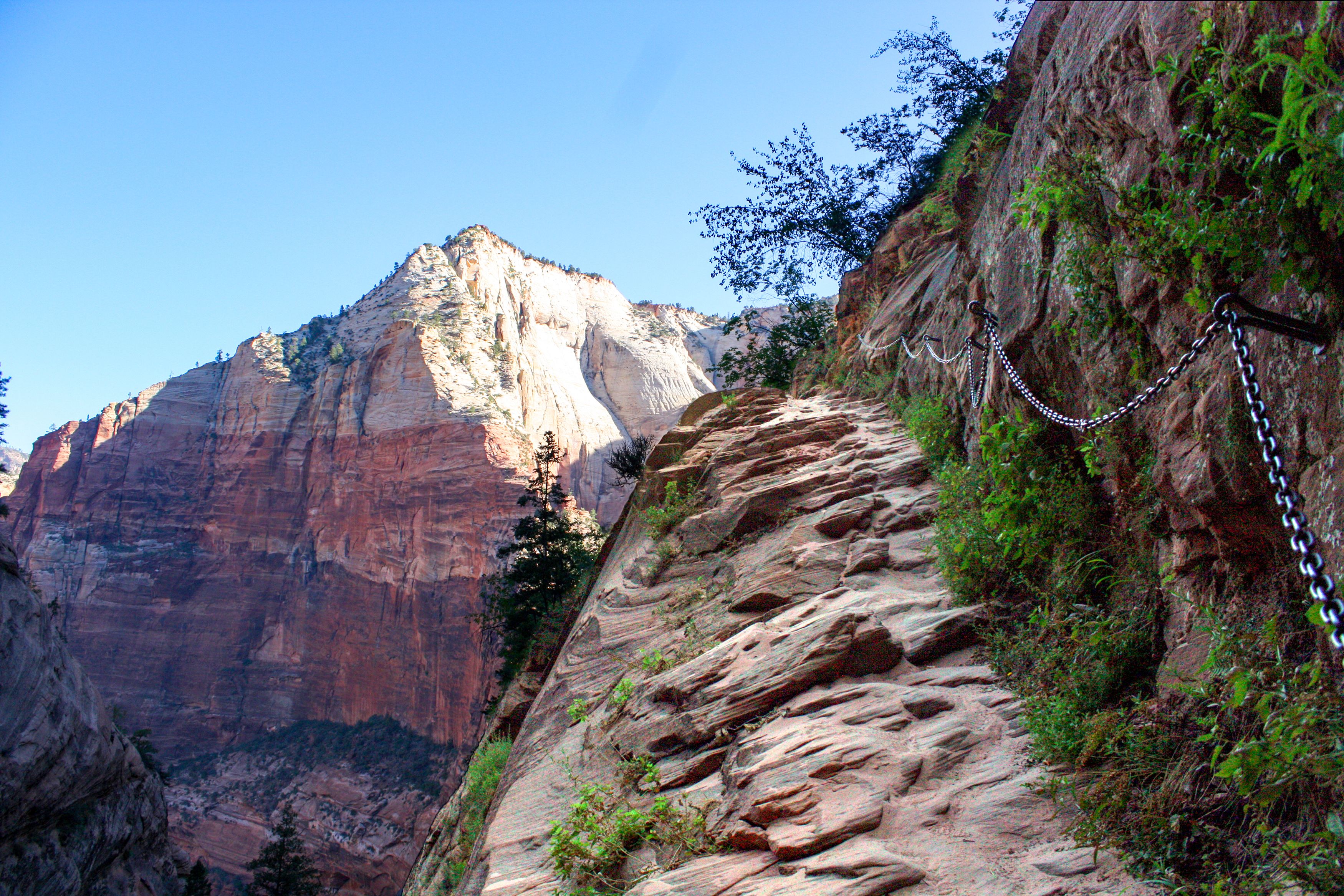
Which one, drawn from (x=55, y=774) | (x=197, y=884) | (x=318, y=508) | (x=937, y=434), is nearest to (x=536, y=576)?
(x=55, y=774)

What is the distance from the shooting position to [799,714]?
194 inches

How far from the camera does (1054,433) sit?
5082 mm

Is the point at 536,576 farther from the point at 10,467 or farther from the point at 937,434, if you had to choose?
the point at 10,467

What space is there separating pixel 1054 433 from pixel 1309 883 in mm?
3254

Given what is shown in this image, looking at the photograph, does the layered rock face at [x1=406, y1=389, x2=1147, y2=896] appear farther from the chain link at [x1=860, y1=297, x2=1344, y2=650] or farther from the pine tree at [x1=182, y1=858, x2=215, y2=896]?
the pine tree at [x1=182, y1=858, x2=215, y2=896]

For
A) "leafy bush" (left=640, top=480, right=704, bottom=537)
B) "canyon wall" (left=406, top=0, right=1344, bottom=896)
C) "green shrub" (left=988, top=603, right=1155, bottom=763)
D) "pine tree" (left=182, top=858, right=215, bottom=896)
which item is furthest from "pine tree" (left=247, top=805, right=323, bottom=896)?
"green shrub" (left=988, top=603, right=1155, bottom=763)

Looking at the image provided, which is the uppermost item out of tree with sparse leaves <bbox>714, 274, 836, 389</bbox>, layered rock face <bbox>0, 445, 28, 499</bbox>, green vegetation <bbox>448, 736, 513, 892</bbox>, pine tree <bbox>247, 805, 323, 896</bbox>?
layered rock face <bbox>0, 445, 28, 499</bbox>

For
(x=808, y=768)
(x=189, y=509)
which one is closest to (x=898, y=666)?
(x=808, y=768)

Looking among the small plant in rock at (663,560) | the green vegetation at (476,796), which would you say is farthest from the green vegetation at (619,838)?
the small plant in rock at (663,560)

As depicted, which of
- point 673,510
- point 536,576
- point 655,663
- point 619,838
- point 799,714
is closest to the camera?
point 619,838

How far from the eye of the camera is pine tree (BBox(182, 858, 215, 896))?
21.1 meters

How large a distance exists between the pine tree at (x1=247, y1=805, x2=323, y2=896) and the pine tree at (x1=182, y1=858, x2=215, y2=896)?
92.6 inches

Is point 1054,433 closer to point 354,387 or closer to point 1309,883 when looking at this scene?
point 1309,883

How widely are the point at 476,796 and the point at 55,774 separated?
26.9ft
